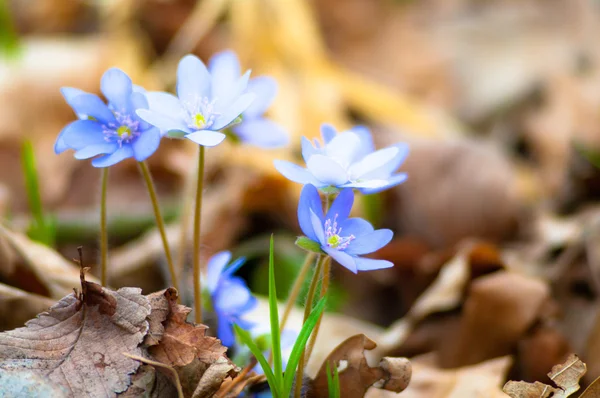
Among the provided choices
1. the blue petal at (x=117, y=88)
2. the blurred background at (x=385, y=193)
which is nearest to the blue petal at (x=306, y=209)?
the blue petal at (x=117, y=88)

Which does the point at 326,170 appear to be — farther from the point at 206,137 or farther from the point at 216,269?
the point at 216,269

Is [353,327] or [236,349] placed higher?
[236,349]

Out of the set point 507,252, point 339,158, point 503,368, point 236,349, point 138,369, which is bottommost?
point 507,252

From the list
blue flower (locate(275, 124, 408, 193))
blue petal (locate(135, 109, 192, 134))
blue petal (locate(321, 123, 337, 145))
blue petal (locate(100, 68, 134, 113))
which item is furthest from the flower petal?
blue petal (locate(100, 68, 134, 113))

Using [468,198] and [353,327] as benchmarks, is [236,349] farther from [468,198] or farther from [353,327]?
[468,198]

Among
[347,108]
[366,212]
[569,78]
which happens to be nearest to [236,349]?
[366,212]

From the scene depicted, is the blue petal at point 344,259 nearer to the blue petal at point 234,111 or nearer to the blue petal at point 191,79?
the blue petal at point 234,111
